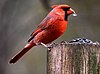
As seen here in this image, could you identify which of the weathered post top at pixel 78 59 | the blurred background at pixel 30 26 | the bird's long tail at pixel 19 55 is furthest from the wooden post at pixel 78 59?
the blurred background at pixel 30 26

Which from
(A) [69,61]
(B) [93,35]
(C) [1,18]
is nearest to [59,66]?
(A) [69,61]

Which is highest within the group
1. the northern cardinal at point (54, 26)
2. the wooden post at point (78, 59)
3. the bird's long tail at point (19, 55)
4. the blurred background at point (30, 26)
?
the blurred background at point (30, 26)

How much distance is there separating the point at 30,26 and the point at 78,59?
530cm

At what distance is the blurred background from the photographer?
686cm

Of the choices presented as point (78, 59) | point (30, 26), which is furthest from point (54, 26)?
point (30, 26)

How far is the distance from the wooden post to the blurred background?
3948mm

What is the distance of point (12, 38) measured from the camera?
276 inches

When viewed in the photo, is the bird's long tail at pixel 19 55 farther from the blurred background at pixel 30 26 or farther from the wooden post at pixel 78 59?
the blurred background at pixel 30 26

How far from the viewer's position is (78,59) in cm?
272

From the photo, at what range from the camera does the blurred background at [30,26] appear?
6.86 metres

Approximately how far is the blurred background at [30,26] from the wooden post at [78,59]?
3.95 m

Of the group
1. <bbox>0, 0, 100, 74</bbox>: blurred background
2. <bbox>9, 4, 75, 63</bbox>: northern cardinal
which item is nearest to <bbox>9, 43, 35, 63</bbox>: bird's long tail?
<bbox>9, 4, 75, 63</bbox>: northern cardinal

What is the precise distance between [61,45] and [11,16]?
171 inches

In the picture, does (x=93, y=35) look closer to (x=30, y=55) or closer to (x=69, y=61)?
(x=30, y=55)
